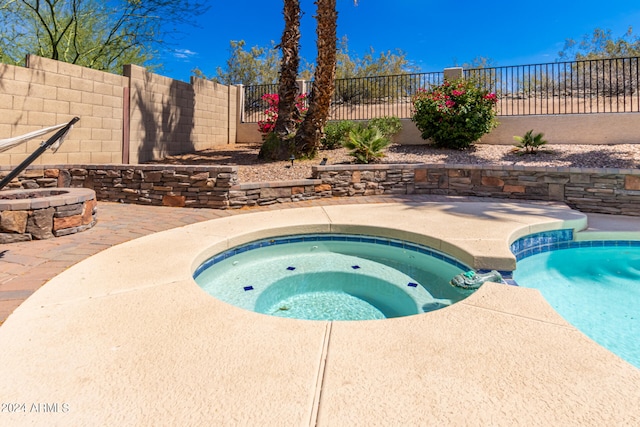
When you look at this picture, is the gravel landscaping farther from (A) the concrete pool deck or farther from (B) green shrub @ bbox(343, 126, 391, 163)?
(A) the concrete pool deck

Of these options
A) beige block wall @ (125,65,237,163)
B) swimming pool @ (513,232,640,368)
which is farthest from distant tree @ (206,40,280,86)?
swimming pool @ (513,232,640,368)

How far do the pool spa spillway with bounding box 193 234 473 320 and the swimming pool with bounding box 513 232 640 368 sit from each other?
918 mm

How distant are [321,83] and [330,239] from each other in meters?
5.67

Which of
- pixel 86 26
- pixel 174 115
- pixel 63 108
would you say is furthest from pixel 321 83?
pixel 86 26

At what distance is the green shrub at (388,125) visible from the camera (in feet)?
36.3

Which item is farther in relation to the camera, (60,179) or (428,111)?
(428,111)

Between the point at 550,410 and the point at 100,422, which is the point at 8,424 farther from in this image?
the point at 550,410

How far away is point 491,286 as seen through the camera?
9.39 feet

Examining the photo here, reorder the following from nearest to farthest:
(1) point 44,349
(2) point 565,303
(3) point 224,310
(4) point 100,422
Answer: (4) point 100,422 → (1) point 44,349 → (3) point 224,310 → (2) point 565,303

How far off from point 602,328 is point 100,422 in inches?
135

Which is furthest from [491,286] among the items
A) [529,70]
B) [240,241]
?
[529,70]

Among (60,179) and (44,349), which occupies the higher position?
(60,179)

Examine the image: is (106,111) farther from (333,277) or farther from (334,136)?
(333,277)

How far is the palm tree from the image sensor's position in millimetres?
9750
